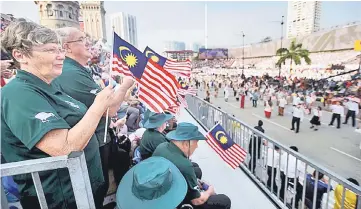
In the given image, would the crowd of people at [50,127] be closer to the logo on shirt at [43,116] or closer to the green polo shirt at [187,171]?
the logo on shirt at [43,116]

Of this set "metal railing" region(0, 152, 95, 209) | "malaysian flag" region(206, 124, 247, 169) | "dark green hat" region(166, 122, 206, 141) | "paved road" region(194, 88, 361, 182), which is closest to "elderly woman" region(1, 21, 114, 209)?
"metal railing" region(0, 152, 95, 209)

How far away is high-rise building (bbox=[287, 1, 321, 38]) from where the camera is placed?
→ 88.6 metres

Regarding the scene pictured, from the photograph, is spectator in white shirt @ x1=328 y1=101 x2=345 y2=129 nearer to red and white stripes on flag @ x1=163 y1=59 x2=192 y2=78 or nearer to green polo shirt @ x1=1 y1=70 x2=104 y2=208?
red and white stripes on flag @ x1=163 y1=59 x2=192 y2=78

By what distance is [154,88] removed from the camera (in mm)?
2828

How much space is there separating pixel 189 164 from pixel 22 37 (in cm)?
189

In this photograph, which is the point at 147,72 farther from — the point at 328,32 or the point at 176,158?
the point at 328,32

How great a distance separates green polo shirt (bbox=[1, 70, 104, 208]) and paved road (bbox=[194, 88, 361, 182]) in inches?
325

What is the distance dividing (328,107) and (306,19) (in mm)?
96119

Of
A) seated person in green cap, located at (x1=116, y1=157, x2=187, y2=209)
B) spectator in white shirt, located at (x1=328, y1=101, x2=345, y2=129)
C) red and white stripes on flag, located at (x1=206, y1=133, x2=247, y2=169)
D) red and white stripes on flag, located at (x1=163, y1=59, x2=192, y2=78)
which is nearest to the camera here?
seated person in green cap, located at (x1=116, y1=157, x2=187, y2=209)

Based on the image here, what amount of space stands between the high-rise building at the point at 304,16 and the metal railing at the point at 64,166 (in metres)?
98.5

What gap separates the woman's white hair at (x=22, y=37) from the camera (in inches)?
52.9

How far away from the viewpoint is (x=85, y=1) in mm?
98750

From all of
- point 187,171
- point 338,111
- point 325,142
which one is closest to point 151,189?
point 187,171

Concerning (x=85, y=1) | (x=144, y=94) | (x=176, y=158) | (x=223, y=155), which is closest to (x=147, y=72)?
(x=144, y=94)
